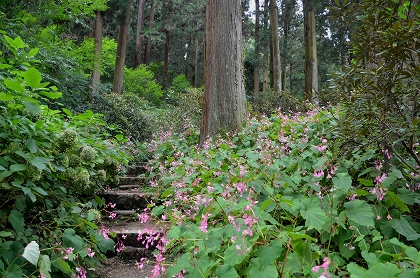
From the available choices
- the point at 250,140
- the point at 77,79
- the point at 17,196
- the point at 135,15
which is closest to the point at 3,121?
the point at 17,196

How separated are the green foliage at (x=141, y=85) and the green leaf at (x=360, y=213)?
17648mm

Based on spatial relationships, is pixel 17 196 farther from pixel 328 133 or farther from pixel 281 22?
pixel 281 22

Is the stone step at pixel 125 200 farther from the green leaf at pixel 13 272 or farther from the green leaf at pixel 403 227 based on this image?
the green leaf at pixel 403 227

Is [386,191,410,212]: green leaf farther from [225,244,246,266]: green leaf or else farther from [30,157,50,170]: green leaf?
[30,157,50,170]: green leaf

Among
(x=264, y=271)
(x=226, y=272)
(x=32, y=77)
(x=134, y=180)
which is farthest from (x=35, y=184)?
(x=134, y=180)

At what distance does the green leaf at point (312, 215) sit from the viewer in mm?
1422

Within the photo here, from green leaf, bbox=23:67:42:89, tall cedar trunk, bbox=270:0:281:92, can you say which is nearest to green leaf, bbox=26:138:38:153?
green leaf, bbox=23:67:42:89

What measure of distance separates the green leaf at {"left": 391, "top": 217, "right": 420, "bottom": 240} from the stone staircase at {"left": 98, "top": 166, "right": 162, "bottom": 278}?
1.40 m

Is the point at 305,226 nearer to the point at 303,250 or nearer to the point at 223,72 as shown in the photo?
the point at 303,250

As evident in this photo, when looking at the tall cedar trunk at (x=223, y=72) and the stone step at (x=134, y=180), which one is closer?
the stone step at (x=134, y=180)

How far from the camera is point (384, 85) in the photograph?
2.00 m

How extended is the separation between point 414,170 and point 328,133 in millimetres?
773

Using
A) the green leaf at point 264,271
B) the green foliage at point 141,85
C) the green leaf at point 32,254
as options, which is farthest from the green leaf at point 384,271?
the green foliage at point 141,85

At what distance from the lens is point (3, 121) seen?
1.70 m
